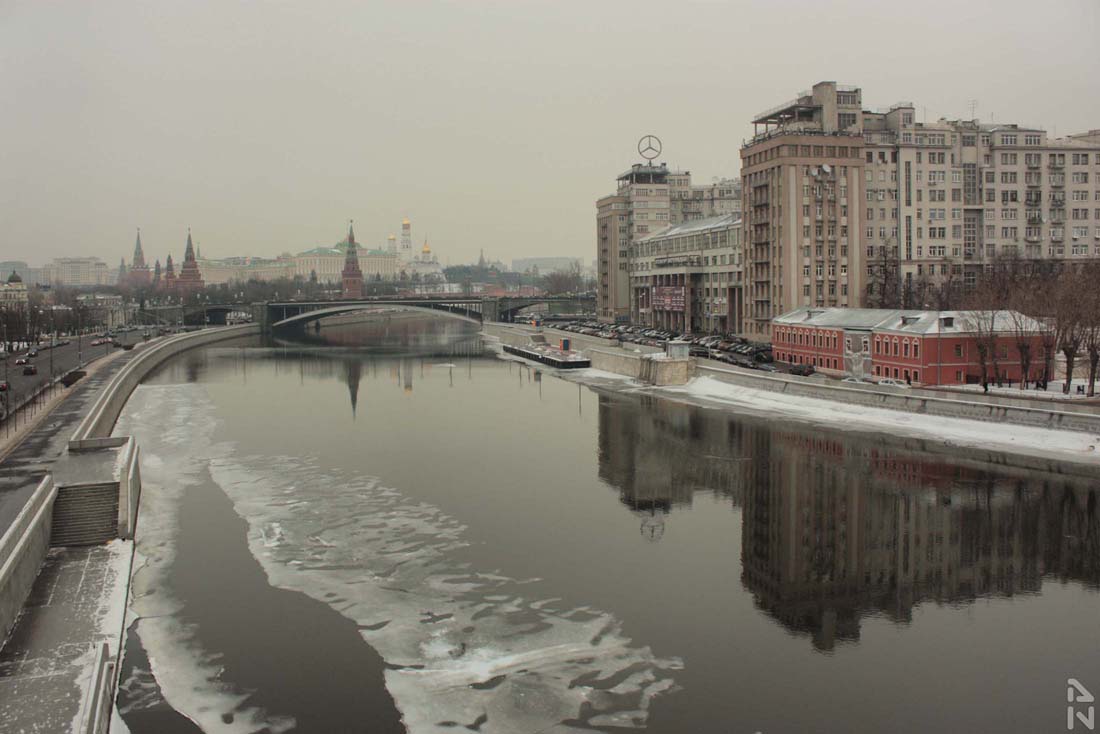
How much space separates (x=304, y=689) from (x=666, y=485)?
14.9 meters

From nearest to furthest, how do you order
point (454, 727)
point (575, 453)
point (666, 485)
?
point (454, 727), point (666, 485), point (575, 453)

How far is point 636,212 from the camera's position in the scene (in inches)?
3514

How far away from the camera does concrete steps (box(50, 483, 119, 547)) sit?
19578 mm

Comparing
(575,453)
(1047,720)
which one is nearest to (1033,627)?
(1047,720)

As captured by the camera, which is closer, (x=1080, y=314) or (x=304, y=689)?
(x=304, y=689)

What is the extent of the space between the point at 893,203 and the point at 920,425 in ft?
97.6

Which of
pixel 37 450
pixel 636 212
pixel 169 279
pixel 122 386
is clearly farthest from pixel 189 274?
pixel 37 450

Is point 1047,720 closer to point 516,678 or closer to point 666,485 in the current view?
point 516,678

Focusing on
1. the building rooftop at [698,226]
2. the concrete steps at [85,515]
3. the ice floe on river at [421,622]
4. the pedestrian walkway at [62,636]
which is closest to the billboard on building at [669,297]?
the building rooftop at [698,226]

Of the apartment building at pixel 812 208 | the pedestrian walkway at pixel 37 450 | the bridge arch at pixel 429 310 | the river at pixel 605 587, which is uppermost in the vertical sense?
the apartment building at pixel 812 208

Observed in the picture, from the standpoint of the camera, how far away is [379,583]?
17.7m

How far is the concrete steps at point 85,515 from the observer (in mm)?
19578

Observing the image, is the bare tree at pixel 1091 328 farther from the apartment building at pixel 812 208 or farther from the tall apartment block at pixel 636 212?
the tall apartment block at pixel 636 212

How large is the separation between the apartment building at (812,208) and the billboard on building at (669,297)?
13.3 meters
